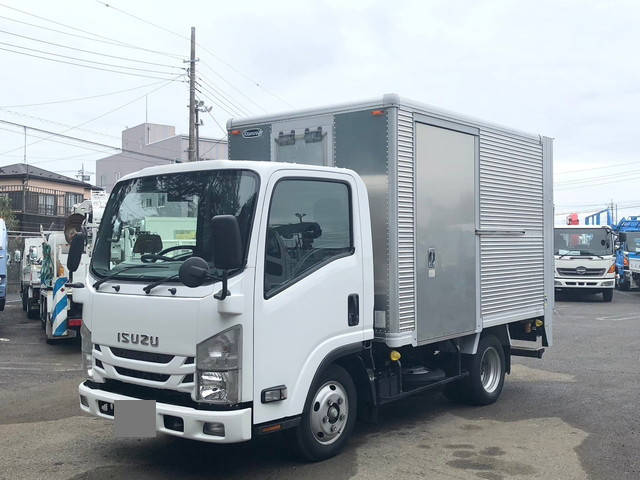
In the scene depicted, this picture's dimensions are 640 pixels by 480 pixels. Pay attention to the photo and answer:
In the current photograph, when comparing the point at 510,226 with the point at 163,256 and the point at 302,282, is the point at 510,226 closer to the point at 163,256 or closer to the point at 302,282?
the point at 302,282

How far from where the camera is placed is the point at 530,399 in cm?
808

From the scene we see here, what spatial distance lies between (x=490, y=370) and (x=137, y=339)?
440cm

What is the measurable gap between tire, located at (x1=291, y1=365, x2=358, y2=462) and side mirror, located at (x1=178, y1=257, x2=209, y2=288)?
50.9 inches

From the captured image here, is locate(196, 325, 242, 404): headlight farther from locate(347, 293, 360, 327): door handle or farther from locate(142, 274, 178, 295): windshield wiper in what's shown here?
locate(347, 293, 360, 327): door handle

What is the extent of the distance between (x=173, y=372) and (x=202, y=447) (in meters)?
1.54

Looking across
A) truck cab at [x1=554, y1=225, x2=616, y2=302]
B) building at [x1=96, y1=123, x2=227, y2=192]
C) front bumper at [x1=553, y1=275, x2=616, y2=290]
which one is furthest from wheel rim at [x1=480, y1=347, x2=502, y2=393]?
building at [x1=96, y1=123, x2=227, y2=192]

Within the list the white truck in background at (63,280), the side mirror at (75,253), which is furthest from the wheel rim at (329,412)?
the white truck in background at (63,280)

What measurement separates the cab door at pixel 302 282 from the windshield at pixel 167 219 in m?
0.28

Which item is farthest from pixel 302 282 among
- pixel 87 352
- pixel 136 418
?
pixel 87 352

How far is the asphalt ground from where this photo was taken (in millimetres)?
5465

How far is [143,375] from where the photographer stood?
5035 mm

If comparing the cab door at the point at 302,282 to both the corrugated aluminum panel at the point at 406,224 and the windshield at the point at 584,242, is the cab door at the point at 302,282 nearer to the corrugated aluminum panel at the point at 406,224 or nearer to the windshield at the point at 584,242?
the corrugated aluminum panel at the point at 406,224

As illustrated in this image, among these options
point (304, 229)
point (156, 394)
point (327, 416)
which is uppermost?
point (304, 229)

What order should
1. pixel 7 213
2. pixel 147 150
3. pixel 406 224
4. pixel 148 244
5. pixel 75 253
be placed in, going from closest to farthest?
pixel 148 244 < pixel 75 253 < pixel 406 224 < pixel 7 213 < pixel 147 150
